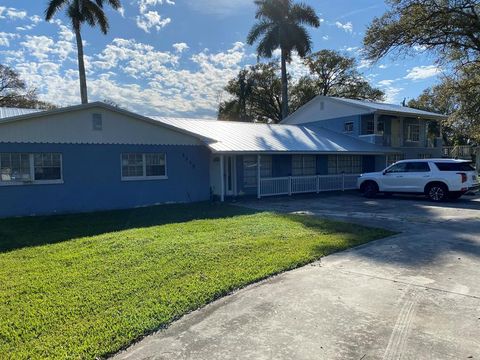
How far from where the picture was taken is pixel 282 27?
32.5 metres

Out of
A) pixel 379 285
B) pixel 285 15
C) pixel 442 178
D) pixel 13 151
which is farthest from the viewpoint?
pixel 285 15

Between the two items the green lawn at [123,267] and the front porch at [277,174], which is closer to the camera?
the green lawn at [123,267]

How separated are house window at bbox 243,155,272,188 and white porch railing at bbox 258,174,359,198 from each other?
851 mm

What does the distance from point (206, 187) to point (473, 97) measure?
64.6 feet

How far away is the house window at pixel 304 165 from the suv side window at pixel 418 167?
594 cm

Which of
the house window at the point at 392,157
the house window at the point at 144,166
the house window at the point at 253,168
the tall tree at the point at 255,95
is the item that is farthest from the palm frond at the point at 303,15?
the house window at the point at 144,166

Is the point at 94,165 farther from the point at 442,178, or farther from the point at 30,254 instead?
the point at 442,178

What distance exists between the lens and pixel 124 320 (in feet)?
14.5

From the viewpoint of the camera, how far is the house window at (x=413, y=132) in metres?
29.2

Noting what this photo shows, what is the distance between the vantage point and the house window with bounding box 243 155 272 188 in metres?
19.6

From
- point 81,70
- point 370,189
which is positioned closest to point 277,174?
point 370,189

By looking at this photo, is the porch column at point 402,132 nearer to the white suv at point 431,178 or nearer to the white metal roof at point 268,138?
the white metal roof at point 268,138

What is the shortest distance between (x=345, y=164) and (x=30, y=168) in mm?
17595

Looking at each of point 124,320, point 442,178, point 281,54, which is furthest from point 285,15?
point 124,320
